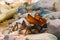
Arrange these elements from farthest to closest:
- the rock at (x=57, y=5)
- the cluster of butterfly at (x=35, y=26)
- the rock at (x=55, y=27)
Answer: the rock at (x=57, y=5)
the cluster of butterfly at (x=35, y=26)
the rock at (x=55, y=27)

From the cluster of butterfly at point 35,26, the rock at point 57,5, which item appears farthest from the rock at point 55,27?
Result: the rock at point 57,5

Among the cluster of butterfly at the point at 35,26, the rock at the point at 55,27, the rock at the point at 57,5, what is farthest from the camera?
the rock at the point at 57,5

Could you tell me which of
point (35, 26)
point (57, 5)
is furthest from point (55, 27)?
point (57, 5)

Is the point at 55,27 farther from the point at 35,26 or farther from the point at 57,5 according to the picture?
the point at 57,5

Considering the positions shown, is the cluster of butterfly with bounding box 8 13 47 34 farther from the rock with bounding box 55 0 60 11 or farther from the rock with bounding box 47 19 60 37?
the rock with bounding box 55 0 60 11

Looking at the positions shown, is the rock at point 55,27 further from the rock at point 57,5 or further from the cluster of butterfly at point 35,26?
the rock at point 57,5

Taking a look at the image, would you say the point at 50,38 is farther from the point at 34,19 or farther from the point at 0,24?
the point at 0,24

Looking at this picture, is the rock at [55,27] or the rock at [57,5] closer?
the rock at [55,27]

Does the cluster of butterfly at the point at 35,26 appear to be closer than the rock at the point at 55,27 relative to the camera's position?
No

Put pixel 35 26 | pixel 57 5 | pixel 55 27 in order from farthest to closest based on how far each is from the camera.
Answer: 1. pixel 57 5
2. pixel 35 26
3. pixel 55 27

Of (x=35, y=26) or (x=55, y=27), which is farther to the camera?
(x=35, y=26)

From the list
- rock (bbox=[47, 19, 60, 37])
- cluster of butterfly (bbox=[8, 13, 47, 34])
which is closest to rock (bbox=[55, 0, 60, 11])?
cluster of butterfly (bbox=[8, 13, 47, 34])
